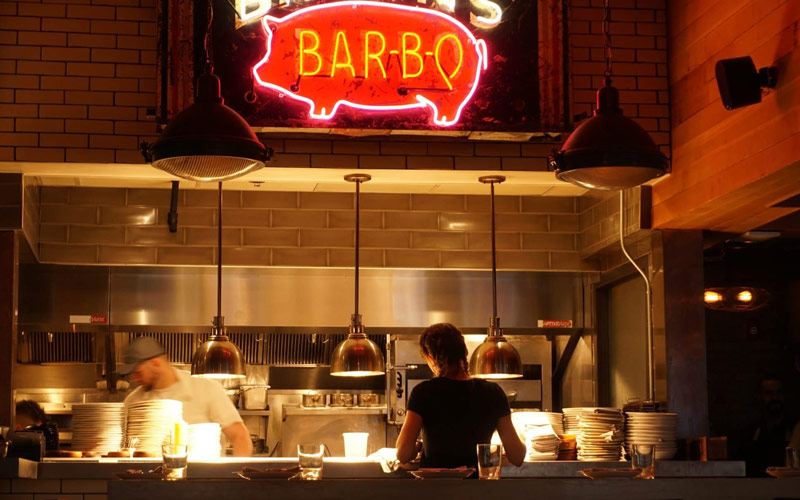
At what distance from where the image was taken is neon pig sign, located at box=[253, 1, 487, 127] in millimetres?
6621

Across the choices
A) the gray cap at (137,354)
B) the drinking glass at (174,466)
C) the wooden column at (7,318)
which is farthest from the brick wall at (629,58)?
the drinking glass at (174,466)

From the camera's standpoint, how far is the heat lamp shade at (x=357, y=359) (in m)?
6.81

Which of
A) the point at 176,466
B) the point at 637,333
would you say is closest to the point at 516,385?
the point at 637,333

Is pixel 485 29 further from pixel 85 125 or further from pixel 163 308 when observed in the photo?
pixel 163 308

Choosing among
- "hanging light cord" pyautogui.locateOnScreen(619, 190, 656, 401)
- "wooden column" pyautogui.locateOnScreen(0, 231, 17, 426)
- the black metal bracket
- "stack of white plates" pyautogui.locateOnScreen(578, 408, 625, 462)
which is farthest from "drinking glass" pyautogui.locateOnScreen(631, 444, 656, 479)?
the black metal bracket

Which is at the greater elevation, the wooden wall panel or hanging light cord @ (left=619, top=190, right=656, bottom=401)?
the wooden wall panel

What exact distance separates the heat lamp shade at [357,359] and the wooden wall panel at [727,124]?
2029 millimetres

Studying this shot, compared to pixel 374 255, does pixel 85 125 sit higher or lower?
higher

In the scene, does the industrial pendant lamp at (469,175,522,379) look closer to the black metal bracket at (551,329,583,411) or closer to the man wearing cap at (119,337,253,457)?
the man wearing cap at (119,337,253,457)

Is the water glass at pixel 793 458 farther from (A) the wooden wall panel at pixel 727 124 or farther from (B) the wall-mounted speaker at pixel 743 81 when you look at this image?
(B) the wall-mounted speaker at pixel 743 81

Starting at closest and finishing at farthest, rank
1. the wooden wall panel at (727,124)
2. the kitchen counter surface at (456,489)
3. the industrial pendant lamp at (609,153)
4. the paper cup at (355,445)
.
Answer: the kitchen counter surface at (456,489) → the industrial pendant lamp at (609,153) → the wooden wall panel at (727,124) → the paper cup at (355,445)

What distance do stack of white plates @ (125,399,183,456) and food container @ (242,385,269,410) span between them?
2.44 metres

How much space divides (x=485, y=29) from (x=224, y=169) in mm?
2454

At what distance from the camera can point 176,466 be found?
12.0 ft
